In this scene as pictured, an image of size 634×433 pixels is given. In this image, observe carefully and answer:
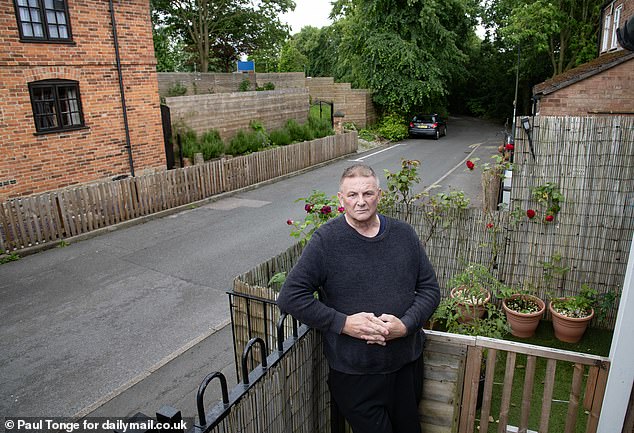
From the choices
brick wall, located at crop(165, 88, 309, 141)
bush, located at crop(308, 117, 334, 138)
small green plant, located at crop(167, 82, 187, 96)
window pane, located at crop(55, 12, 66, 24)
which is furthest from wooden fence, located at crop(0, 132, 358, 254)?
bush, located at crop(308, 117, 334, 138)

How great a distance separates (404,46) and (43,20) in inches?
773

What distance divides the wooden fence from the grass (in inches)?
345

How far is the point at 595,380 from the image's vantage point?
280cm

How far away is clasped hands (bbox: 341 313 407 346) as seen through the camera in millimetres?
2328

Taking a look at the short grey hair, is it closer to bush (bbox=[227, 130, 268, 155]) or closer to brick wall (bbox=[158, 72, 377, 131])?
brick wall (bbox=[158, 72, 377, 131])

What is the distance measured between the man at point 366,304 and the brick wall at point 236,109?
14.4 meters

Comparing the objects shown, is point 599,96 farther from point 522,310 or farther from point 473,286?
point 473,286

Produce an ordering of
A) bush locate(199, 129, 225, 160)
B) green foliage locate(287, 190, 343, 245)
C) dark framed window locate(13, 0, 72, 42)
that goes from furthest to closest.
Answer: bush locate(199, 129, 225, 160), dark framed window locate(13, 0, 72, 42), green foliage locate(287, 190, 343, 245)

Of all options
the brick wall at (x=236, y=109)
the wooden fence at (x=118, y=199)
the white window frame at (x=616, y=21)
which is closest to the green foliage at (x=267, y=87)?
the brick wall at (x=236, y=109)

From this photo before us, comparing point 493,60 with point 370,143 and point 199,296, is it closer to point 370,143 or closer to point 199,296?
point 370,143

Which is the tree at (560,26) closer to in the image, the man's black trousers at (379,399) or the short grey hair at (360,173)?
the short grey hair at (360,173)

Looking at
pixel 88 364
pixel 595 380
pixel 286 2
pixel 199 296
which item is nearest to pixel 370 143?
pixel 286 2

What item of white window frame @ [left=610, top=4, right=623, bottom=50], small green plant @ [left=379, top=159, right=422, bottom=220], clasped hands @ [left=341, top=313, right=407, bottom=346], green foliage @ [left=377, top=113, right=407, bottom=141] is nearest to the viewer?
clasped hands @ [left=341, top=313, right=407, bottom=346]

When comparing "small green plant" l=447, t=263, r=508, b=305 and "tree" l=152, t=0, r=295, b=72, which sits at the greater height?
"tree" l=152, t=0, r=295, b=72
